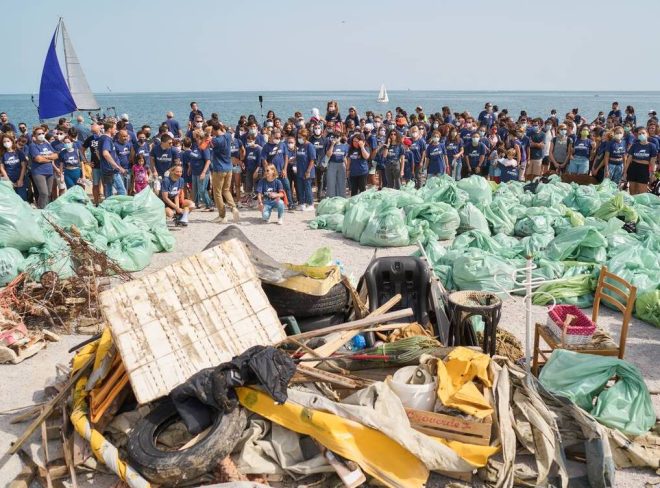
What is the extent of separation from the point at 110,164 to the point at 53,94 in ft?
19.0

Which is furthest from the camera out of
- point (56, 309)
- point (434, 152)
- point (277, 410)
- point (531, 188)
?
point (434, 152)

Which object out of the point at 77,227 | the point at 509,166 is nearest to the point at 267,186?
the point at 77,227

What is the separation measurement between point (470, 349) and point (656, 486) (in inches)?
61.0

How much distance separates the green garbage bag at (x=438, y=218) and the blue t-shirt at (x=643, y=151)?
5.18 m

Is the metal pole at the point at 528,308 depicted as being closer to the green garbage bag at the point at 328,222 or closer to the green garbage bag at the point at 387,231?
the green garbage bag at the point at 387,231

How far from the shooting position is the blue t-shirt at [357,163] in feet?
38.8

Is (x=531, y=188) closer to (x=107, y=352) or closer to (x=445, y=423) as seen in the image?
(x=445, y=423)

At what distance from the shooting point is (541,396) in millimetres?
4145

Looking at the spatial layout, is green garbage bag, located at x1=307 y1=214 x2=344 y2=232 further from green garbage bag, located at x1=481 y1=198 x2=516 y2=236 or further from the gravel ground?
green garbage bag, located at x1=481 y1=198 x2=516 y2=236

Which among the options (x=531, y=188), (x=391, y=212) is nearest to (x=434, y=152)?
(x=531, y=188)

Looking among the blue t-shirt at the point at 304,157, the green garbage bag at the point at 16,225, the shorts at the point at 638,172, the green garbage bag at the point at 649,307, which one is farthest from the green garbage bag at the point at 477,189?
the green garbage bag at the point at 16,225

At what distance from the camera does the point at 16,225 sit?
7.37 meters

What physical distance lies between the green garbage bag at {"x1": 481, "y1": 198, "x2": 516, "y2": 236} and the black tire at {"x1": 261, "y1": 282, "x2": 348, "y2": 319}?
5.03 m

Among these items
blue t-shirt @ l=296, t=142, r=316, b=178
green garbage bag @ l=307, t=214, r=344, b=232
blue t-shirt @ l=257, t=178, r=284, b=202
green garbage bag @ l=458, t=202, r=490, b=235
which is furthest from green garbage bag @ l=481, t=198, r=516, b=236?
blue t-shirt @ l=257, t=178, r=284, b=202
